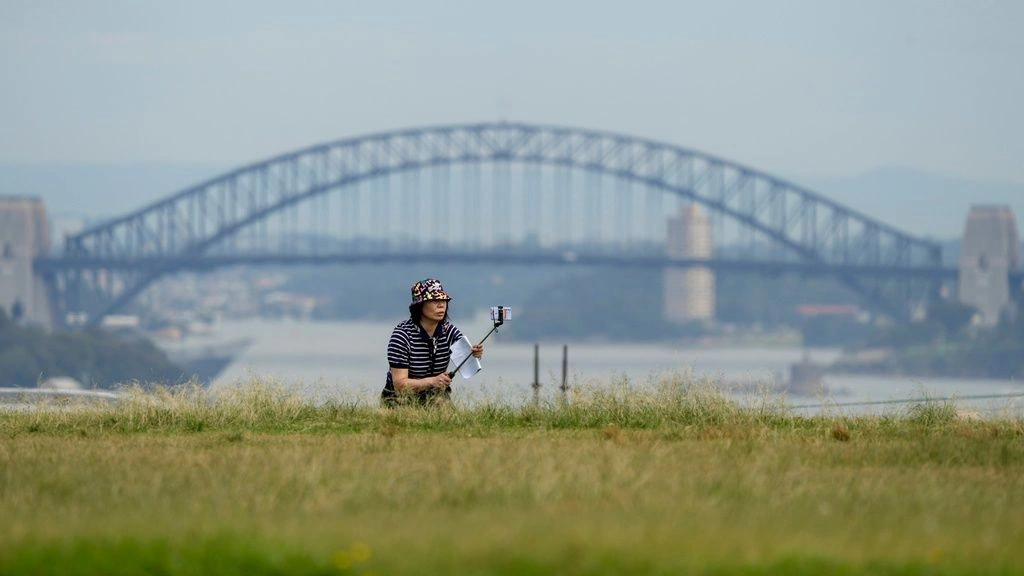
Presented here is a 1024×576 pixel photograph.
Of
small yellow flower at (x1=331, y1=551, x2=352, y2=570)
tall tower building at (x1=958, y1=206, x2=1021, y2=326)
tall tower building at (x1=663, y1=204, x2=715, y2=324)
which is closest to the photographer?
small yellow flower at (x1=331, y1=551, x2=352, y2=570)

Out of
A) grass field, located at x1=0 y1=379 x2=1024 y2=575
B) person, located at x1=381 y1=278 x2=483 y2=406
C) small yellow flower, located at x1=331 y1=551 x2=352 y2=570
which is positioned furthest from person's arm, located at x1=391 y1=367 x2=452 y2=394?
small yellow flower, located at x1=331 y1=551 x2=352 y2=570

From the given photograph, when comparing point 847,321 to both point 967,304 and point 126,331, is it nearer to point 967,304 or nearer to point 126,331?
point 967,304

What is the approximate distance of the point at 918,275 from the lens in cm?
11250

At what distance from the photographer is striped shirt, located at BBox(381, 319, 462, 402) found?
10.5 m

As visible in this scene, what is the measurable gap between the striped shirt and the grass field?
26 cm

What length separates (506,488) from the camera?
24.0ft

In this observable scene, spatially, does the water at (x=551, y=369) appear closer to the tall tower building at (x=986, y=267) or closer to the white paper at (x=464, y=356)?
the white paper at (x=464, y=356)

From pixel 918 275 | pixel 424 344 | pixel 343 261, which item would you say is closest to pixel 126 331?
pixel 343 261

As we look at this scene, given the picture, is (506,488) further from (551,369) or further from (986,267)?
(986,267)

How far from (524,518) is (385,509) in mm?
636

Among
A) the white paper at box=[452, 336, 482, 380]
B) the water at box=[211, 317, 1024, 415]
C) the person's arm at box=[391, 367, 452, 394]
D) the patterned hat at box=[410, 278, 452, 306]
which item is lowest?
the water at box=[211, 317, 1024, 415]

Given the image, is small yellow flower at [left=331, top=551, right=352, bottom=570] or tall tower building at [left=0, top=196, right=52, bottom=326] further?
tall tower building at [left=0, top=196, right=52, bottom=326]

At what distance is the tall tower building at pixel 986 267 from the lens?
120m

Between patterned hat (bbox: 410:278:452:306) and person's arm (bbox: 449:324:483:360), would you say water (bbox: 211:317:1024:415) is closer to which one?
person's arm (bbox: 449:324:483:360)
